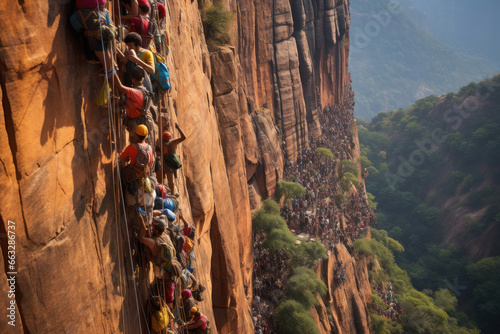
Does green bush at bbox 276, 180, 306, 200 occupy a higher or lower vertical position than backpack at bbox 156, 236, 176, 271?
lower

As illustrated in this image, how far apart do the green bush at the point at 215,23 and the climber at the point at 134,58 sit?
28.0 feet

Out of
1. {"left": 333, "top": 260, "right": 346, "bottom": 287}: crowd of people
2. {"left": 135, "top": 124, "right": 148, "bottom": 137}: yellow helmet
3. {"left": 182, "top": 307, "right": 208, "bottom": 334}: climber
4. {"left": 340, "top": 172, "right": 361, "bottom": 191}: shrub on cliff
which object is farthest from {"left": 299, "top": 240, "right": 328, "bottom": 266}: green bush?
{"left": 135, "top": 124, "right": 148, "bottom": 137}: yellow helmet

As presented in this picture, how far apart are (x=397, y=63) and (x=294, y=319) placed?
537 ft

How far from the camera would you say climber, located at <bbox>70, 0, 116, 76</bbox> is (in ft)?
13.8

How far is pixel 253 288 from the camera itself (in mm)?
17391

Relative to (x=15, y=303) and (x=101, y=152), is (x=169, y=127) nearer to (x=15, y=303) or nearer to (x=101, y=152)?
(x=101, y=152)

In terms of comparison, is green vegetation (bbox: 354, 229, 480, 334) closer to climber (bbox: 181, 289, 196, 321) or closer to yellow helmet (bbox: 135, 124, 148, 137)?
climber (bbox: 181, 289, 196, 321)

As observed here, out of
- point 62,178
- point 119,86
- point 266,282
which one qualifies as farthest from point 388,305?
point 62,178

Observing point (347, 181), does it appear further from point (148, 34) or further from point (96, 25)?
point (96, 25)

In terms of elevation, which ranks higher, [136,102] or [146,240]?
[136,102]

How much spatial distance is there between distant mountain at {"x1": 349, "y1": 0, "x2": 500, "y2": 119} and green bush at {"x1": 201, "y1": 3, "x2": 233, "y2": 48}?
144m

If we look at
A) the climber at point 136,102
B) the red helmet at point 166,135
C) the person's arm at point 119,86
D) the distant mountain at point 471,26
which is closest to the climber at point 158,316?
the climber at point 136,102

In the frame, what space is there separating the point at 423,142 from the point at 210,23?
175ft

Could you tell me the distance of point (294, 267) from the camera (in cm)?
1973
